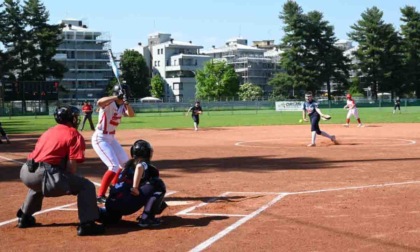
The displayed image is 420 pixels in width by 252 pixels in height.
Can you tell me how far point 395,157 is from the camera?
55.9ft

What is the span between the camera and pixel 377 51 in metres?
95.9

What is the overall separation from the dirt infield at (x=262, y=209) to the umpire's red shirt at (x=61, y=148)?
3.38 feet

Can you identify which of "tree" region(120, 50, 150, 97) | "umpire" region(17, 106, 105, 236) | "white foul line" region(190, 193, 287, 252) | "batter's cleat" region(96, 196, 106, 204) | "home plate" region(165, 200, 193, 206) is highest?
"tree" region(120, 50, 150, 97)

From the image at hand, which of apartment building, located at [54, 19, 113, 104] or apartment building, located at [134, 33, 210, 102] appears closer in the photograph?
apartment building, located at [54, 19, 113, 104]

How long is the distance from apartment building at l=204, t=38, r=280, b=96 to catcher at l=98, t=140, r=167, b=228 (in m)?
137

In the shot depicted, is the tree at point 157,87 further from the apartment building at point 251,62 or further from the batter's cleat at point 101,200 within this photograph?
the batter's cleat at point 101,200

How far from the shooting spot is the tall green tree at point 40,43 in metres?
91.8

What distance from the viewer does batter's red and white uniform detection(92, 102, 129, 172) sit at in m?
10.0

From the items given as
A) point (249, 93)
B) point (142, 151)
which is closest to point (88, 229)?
point (142, 151)

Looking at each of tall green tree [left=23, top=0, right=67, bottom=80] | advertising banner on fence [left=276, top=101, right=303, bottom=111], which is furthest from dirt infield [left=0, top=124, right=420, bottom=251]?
tall green tree [left=23, top=0, right=67, bottom=80]

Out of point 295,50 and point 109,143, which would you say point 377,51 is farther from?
point 109,143

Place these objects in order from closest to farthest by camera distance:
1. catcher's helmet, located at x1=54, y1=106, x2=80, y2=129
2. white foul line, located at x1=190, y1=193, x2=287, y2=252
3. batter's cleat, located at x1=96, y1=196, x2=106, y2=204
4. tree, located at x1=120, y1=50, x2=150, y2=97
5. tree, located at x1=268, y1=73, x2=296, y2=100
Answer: white foul line, located at x1=190, y1=193, x2=287, y2=252
catcher's helmet, located at x1=54, y1=106, x2=80, y2=129
batter's cleat, located at x1=96, y1=196, x2=106, y2=204
tree, located at x1=268, y1=73, x2=296, y2=100
tree, located at x1=120, y1=50, x2=150, y2=97

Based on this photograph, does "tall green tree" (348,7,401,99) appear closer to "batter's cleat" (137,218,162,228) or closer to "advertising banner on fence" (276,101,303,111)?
"advertising banner on fence" (276,101,303,111)

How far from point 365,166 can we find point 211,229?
26.9ft
